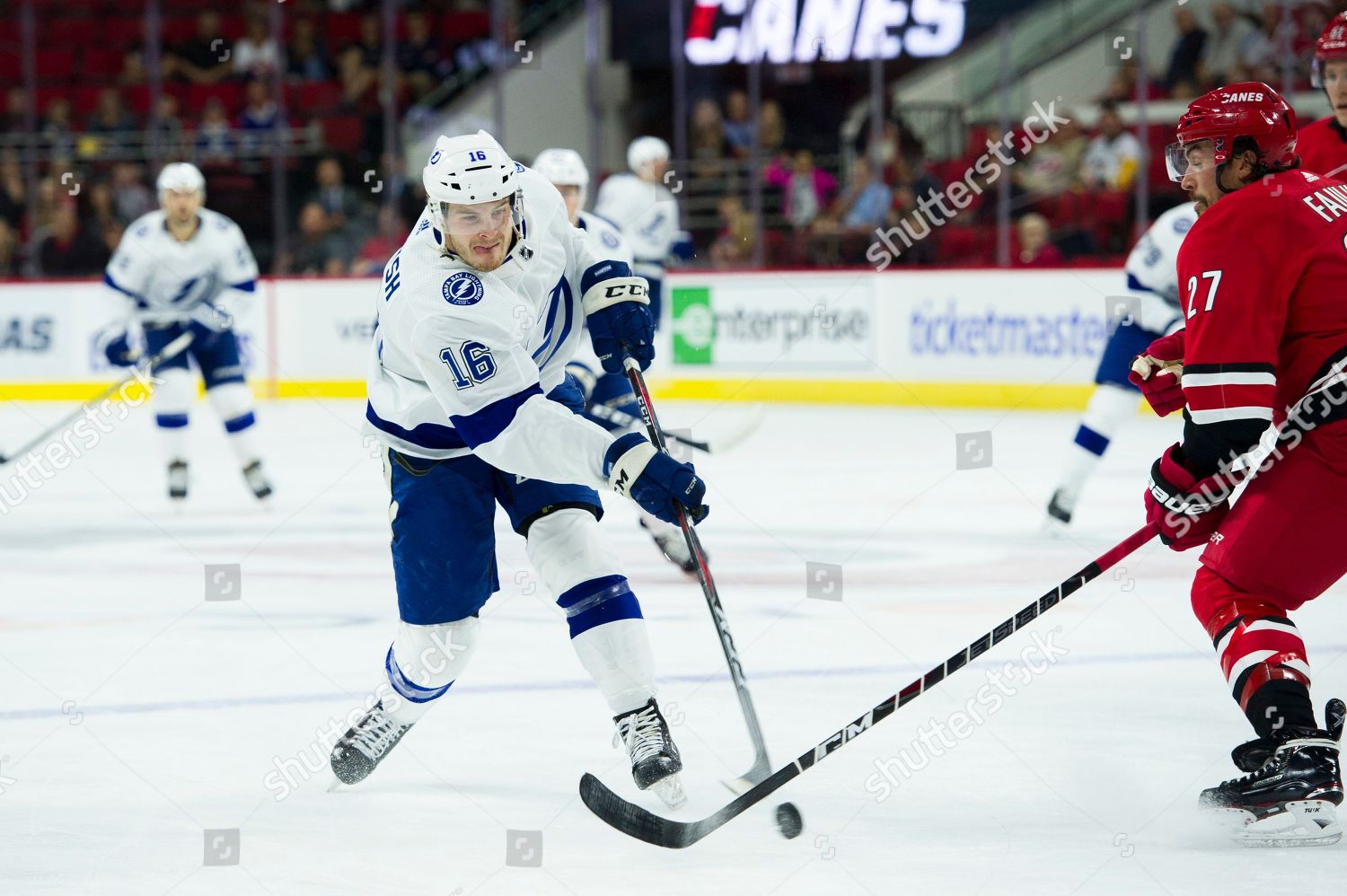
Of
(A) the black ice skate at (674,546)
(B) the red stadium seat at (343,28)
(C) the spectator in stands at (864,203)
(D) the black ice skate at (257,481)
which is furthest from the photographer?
(B) the red stadium seat at (343,28)

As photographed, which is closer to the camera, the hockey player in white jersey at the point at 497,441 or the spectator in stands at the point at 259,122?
the hockey player in white jersey at the point at 497,441

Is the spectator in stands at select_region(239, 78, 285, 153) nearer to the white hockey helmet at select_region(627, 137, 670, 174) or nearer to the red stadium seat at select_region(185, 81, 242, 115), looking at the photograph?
the red stadium seat at select_region(185, 81, 242, 115)

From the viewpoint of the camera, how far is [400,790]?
3084mm

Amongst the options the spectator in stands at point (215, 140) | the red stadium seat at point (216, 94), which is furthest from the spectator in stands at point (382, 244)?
the red stadium seat at point (216, 94)

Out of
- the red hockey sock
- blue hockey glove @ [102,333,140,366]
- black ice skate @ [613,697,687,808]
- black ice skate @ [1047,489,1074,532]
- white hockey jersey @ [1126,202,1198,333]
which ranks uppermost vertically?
white hockey jersey @ [1126,202,1198,333]

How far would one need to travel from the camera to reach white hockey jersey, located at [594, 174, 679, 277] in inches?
321

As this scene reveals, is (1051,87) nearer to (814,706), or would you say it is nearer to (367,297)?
(367,297)

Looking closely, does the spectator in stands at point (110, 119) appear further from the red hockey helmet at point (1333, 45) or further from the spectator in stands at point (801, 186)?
the red hockey helmet at point (1333, 45)

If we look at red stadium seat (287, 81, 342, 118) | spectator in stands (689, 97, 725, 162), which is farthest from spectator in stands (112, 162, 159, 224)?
spectator in stands (689, 97, 725, 162)

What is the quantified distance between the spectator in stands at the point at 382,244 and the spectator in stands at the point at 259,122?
0.92 metres

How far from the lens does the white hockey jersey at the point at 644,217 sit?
816 cm

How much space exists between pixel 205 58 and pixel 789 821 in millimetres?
11496

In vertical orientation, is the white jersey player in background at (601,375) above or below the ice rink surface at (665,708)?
above

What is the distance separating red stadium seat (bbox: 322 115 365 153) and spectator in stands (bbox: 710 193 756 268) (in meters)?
2.91
